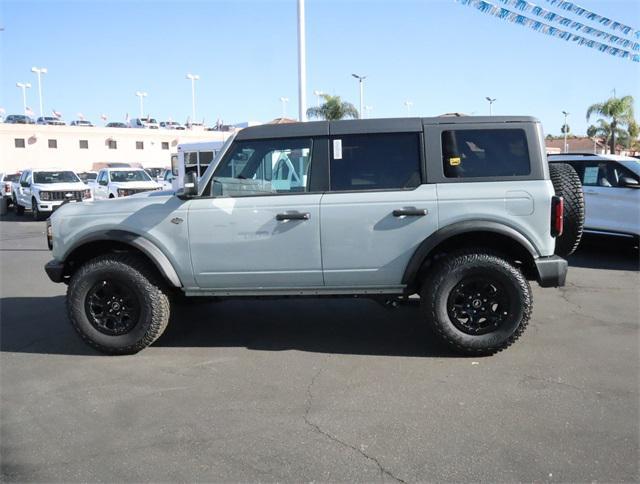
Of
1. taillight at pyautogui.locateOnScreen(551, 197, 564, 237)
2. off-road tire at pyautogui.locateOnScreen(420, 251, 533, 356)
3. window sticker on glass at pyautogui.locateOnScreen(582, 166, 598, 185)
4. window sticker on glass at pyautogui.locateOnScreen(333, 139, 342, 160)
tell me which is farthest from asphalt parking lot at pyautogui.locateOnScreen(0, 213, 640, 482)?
window sticker on glass at pyautogui.locateOnScreen(582, 166, 598, 185)

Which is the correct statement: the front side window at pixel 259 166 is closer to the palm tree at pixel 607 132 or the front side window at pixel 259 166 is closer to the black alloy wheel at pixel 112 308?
the black alloy wheel at pixel 112 308

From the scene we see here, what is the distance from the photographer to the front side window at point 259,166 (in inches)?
190

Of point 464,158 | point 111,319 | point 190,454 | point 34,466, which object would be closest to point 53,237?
point 111,319

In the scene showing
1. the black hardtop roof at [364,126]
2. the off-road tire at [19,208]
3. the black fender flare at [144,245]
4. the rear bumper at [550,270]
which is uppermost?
the black hardtop roof at [364,126]

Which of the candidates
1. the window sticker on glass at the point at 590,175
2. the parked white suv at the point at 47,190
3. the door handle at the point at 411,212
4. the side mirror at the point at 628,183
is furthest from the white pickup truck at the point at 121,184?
the door handle at the point at 411,212

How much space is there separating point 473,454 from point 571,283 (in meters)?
5.14

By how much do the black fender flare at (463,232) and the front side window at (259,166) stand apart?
124 centimetres

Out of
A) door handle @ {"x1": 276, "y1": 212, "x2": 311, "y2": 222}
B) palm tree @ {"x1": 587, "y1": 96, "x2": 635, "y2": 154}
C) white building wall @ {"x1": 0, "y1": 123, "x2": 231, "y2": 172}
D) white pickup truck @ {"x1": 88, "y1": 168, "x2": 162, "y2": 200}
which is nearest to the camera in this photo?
door handle @ {"x1": 276, "y1": 212, "x2": 311, "y2": 222}

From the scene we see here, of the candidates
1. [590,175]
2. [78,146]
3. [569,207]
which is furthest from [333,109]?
[78,146]

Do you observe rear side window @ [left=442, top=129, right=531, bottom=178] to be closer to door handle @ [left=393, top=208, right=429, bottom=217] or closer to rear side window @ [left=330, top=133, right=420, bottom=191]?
rear side window @ [left=330, top=133, right=420, bottom=191]

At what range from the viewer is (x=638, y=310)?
6.14 metres

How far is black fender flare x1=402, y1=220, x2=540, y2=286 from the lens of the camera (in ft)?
14.9

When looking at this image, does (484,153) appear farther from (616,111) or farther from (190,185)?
(616,111)

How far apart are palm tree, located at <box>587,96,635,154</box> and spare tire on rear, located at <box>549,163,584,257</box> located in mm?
37657
